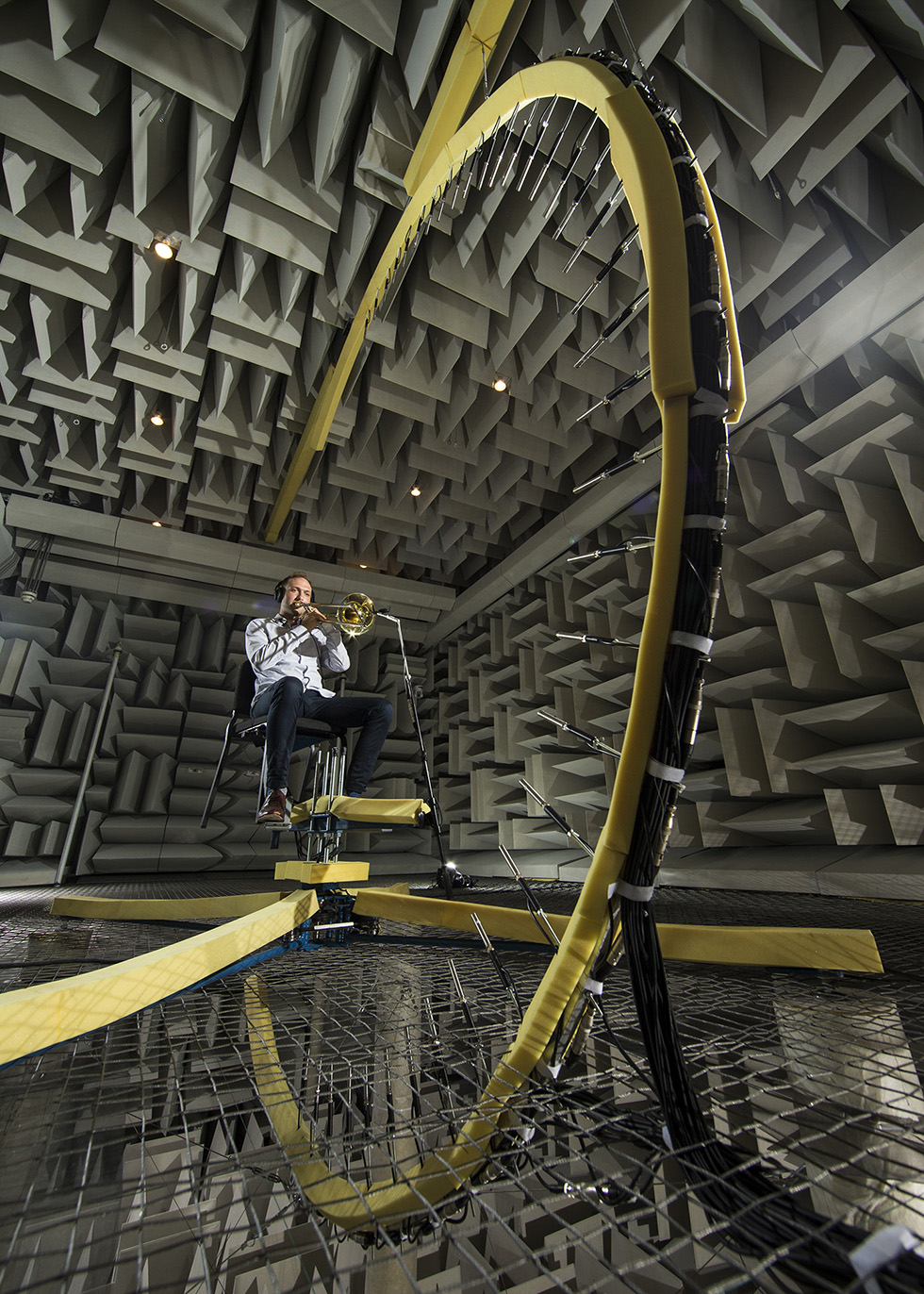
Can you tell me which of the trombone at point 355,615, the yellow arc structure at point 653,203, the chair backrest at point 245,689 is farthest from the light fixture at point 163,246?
the yellow arc structure at point 653,203

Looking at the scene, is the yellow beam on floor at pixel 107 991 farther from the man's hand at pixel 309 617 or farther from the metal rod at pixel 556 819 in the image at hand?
the man's hand at pixel 309 617

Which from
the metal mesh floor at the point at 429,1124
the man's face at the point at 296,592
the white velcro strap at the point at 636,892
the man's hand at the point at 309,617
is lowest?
the metal mesh floor at the point at 429,1124

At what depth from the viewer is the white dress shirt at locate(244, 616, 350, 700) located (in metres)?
2.98

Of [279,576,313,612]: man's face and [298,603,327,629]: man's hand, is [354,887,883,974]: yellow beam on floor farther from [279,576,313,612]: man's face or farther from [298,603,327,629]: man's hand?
[279,576,313,612]: man's face

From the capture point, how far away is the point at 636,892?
0.63 meters

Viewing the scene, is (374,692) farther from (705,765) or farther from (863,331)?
(863,331)

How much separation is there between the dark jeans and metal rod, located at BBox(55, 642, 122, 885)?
311 centimetres

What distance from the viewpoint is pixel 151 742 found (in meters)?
5.67

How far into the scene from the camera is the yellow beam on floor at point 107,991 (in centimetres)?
80

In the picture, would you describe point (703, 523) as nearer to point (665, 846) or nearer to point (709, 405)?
point (709, 405)

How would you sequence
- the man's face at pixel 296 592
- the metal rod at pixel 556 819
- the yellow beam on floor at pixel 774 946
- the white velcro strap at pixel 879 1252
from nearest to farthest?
the white velcro strap at pixel 879 1252 < the metal rod at pixel 556 819 < the yellow beam on floor at pixel 774 946 < the man's face at pixel 296 592

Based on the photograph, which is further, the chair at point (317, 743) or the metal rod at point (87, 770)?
the metal rod at point (87, 770)

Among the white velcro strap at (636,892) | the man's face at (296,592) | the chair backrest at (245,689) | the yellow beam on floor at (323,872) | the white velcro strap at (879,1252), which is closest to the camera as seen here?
the white velcro strap at (879,1252)

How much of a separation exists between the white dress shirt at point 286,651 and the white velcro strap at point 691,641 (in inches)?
95.8
